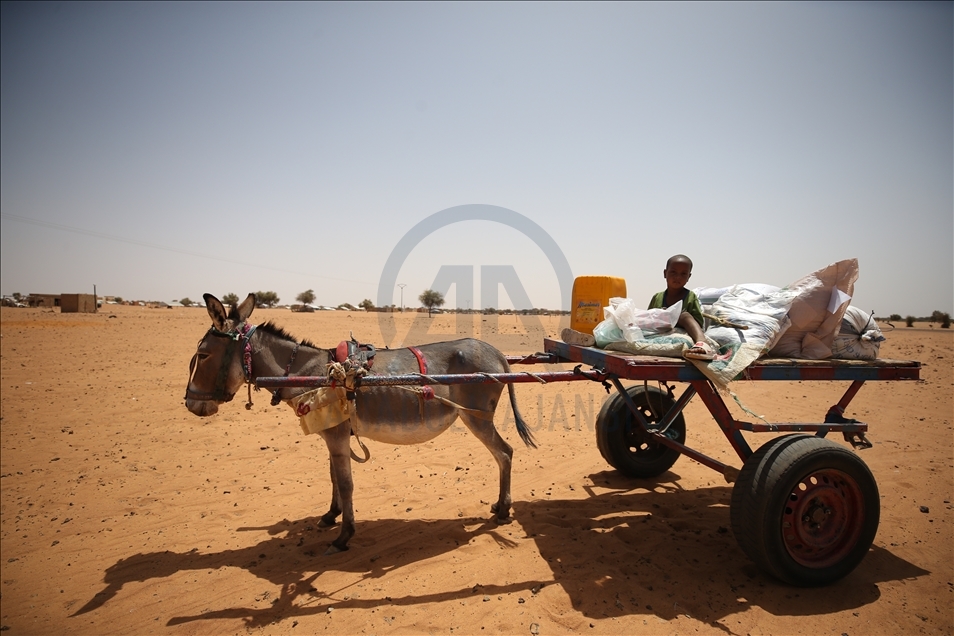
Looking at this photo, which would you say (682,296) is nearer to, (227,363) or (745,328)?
(745,328)

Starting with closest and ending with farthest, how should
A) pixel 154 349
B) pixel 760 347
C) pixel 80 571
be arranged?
1. pixel 760 347
2. pixel 80 571
3. pixel 154 349

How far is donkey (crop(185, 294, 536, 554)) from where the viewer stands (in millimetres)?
4055

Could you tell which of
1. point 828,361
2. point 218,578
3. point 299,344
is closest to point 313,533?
point 218,578

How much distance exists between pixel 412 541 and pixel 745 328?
383 cm

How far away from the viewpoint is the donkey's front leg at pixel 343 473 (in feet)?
14.0

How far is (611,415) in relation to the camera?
18.6 ft

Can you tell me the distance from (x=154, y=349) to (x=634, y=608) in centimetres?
1833

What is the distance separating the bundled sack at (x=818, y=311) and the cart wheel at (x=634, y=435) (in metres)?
1.76

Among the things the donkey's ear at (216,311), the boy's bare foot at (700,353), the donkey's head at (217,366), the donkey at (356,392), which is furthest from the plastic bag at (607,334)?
the donkey's ear at (216,311)

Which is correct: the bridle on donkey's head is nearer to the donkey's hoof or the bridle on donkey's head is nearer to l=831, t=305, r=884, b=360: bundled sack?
the donkey's hoof

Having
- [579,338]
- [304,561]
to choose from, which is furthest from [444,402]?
[304,561]

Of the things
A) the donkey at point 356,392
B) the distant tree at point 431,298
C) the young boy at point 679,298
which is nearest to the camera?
the donkey at point 356,392

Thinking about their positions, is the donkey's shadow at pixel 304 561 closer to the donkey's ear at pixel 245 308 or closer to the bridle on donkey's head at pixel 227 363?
the bridle on donkey's head at pixel 227 363

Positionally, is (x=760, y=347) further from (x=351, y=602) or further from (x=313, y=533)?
(x=313, y=533)
